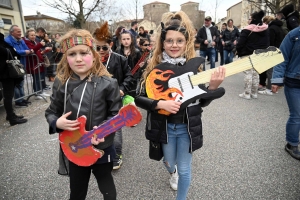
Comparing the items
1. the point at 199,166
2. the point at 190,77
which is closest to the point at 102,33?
the point at 190,77

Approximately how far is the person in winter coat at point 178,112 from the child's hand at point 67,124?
1.73ft

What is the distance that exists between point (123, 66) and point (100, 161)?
1530 mm

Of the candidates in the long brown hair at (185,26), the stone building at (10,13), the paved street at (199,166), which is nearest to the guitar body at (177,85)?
the long brown hair at (185,26)

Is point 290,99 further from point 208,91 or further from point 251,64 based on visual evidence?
point 208,91

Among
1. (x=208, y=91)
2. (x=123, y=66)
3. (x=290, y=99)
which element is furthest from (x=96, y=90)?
(x=290, y=99)

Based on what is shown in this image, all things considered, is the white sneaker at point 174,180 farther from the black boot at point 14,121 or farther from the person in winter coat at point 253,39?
the person in winter coat at point 253,39

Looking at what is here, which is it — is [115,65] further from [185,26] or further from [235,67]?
[235,67]

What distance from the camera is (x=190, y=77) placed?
5.14 feet

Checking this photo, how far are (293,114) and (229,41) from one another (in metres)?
6.53

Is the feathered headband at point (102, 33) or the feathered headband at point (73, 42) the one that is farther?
the feathered headband at point (102, 33)

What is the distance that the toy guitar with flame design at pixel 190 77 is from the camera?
59.2 inches

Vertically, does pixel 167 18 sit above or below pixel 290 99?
Answer: above

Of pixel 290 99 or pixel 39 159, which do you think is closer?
pixel 290 99

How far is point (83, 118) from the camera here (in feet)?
4.72
